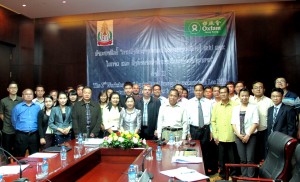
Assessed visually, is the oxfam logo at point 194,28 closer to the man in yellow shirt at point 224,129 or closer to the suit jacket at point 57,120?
the man in yellow shirt at point 224,129

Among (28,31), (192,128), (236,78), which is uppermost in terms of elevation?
(28,31)

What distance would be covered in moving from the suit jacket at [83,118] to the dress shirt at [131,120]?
346 millimetres

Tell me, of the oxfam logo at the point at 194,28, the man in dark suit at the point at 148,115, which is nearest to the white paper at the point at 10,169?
the man in dark suit at the point at 148,115

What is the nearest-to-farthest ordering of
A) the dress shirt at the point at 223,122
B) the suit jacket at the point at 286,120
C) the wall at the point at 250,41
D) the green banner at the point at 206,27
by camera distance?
the suit jacket at the point at 286,120 < the dress shirt at the point at 223,122 < the green banner at the point at 206,27 < the wall at the point at 250,41

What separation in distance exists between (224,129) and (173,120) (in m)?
0.72

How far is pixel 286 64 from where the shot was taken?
223 inches

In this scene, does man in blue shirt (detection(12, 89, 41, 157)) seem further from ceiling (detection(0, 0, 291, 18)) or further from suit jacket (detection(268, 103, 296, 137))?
suit jacket (detection(268, 103, 296, 137))

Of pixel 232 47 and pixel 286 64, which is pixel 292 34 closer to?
pixel 286 64

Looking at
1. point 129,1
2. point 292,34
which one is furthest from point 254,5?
point 129,1

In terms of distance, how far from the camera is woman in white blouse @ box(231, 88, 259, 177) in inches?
138

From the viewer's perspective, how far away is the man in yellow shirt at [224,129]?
371cm

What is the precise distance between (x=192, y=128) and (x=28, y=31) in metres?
4.73

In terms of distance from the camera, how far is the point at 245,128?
3541 millimetres

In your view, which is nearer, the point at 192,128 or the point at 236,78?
the point at 192,128
